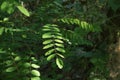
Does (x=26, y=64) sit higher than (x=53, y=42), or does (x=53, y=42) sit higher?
(x=53, y=42)

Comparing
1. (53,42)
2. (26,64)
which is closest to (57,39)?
(53,42)

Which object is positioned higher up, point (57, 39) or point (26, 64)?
point (57, 39)

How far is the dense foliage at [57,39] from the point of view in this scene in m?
1.75

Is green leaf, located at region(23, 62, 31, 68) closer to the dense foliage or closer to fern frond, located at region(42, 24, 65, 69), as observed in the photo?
the dense foliage

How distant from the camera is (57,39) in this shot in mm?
1703

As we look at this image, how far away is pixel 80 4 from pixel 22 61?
1.64 metres

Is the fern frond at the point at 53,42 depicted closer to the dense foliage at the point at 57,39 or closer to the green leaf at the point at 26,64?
the dense foliage at the point at 57,39

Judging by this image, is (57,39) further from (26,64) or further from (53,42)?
(26,64)

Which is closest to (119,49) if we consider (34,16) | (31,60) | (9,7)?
(34,16)

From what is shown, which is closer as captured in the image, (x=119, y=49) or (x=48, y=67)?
(x=119, y=49)

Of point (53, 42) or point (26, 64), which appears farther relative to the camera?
point (26, 64)

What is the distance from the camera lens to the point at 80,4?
11.0 ft

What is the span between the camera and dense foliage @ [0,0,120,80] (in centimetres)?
175

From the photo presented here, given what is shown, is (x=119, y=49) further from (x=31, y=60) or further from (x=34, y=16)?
(x=31, y=60)
